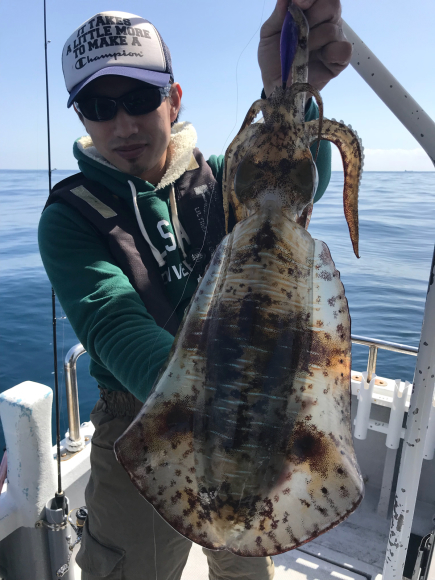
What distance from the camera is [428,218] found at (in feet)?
51.9

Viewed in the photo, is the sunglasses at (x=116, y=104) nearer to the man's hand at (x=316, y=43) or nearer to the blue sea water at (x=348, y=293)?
the man's hand at (x=316, y=43)

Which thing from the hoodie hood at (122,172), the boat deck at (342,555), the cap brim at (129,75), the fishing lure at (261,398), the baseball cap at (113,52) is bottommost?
the boat deck at (342,555)

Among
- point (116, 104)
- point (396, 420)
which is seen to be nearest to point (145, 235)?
point (116, 104)

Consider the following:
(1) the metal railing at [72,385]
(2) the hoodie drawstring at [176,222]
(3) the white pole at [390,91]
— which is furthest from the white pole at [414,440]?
(1) the metal railing at [72,385]

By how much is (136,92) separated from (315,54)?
890mm

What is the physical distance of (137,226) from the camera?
76.9 inches

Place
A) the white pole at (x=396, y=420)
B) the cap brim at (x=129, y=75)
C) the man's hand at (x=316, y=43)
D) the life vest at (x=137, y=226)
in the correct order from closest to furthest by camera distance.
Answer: the man's hand at (x=316, y=43)
the cap brim at (x=129, y=75)
the life vest at (x=137, y=226)
the white pole at (x=396, y=420)

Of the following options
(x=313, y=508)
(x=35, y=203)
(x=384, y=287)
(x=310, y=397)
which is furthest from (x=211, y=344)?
(x=35, y=203)

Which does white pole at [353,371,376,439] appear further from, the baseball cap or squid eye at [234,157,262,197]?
squid eye at [234,157,262,197]

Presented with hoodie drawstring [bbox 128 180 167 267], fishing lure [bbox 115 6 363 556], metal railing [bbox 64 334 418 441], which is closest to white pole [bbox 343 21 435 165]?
fishing lure [bbox 115 6 363 556]

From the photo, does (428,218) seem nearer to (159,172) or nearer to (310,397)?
(159,172)

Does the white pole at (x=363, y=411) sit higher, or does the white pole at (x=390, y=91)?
the white pole at (x=390, y=91)

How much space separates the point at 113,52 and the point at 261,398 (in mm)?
1692

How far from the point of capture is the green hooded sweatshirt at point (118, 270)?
1295 millimetres
